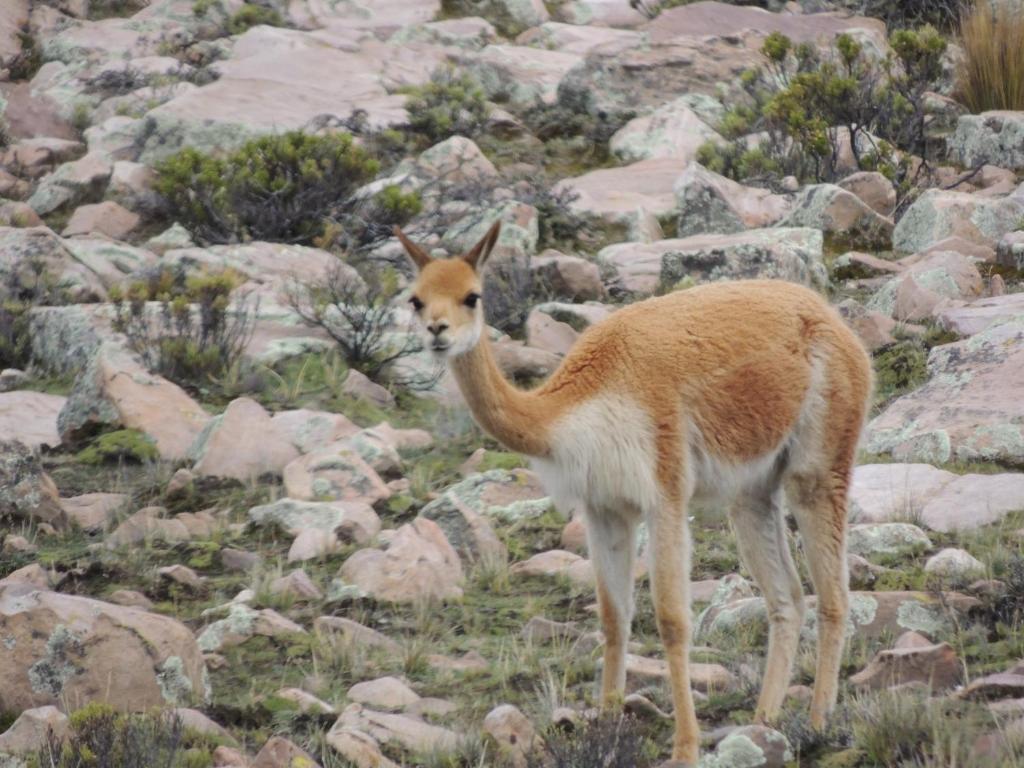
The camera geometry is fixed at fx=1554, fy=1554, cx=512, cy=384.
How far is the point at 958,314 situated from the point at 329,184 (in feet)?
19.9

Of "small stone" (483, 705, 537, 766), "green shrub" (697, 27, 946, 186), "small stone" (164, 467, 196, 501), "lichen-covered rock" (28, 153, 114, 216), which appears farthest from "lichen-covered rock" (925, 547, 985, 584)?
"lichen-covered rock" (28, 153, 114, 216)

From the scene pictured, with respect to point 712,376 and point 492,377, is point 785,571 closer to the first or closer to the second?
point 712,376

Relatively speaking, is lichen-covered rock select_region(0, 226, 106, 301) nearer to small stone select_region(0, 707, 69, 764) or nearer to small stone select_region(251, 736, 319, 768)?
small stone select_region(0, 707, 69, 764)

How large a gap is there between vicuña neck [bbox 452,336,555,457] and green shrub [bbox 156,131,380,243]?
8.39 metres

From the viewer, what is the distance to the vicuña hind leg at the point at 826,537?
20.6 ft

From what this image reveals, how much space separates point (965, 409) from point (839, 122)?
25.6ft

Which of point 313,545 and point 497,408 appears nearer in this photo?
point 497,408

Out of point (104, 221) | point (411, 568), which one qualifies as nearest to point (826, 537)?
point (411, 568)

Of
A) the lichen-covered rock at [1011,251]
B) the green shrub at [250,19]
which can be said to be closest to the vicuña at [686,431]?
the lichen-covered rock at [1011,251]

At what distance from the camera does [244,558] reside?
8.42 metres

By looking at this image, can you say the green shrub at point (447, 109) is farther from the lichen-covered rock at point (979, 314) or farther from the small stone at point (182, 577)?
the small stone at point (182, 577)

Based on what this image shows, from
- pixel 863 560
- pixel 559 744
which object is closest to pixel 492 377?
pixel 559 744

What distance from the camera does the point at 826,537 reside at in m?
6.37

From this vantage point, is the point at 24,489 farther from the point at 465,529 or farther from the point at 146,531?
the point at 465,529
